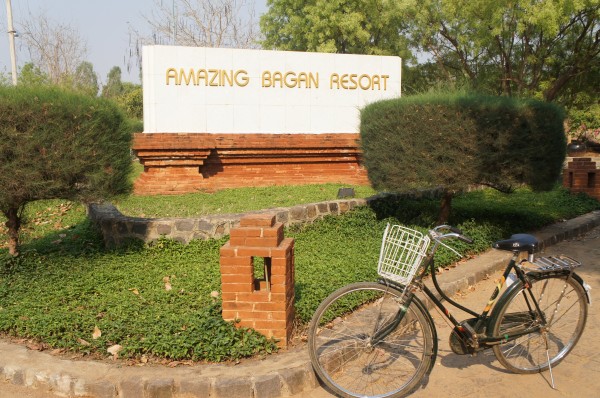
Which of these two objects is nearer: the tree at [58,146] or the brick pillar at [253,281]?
the brick pillar at [253,281]

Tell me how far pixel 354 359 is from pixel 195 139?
6681mm

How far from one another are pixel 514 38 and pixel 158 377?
21.7 metres

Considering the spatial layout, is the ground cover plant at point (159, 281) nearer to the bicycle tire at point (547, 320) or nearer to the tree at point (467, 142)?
the tree at point (467, 142)

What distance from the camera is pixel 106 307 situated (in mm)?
4312

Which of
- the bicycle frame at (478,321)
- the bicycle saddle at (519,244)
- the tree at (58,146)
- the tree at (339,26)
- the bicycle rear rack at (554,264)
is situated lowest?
the bicycle frame at (478,321)

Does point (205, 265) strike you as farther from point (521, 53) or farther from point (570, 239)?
point (521, 53)

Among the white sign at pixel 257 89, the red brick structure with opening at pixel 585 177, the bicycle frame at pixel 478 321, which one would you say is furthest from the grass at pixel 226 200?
the bicycle frame at pixel 478 321

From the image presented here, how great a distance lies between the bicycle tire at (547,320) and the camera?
3.35 meters

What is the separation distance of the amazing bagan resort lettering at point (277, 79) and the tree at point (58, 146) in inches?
188

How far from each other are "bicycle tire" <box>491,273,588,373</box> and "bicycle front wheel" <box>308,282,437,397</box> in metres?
0.49

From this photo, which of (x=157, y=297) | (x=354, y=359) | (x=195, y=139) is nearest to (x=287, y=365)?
(x=354, y=359)

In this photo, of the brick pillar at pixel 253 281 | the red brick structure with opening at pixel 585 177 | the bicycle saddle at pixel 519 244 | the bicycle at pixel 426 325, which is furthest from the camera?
the red brick structure with opening at pixel 585 177

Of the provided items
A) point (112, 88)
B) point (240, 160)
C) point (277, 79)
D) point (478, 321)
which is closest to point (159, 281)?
point (478, 321)

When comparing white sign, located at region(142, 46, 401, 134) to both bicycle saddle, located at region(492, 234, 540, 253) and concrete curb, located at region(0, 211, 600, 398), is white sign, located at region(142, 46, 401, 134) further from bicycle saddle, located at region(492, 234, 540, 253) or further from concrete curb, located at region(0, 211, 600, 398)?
bicycle saddle, located at region(492, 234, 540, 253)
